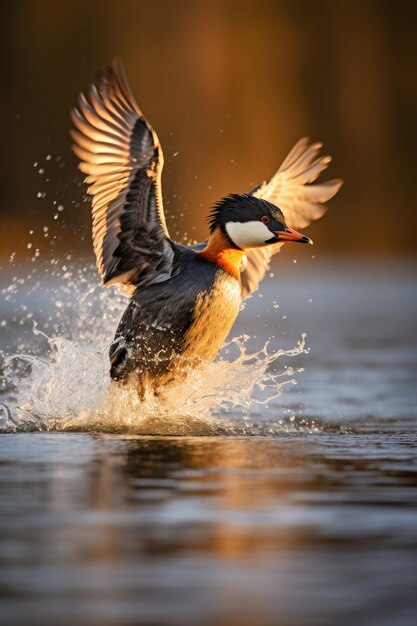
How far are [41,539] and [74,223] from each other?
109 feet

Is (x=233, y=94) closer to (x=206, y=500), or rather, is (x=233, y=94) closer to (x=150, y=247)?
(x=150, y=247)

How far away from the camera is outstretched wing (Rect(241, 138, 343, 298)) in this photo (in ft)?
40.5

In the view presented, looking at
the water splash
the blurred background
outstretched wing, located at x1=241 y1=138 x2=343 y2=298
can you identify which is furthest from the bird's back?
the blurred background

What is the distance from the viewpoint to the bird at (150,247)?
10656mm

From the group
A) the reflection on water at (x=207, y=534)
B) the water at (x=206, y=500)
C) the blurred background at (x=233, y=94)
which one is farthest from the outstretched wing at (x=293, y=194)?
the blurred background at (x=233, y=94)

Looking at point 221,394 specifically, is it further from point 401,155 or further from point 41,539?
point 401,155

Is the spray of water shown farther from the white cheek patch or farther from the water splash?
the white cheek patch

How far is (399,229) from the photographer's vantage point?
4484cm

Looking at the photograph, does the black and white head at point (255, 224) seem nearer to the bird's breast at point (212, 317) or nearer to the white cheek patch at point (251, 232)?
the white cheek patch at point (251, 232)

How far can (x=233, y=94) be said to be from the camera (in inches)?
1973

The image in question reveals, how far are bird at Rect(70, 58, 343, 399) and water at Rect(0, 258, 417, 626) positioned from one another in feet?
0.76

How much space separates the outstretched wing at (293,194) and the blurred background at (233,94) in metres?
25.7

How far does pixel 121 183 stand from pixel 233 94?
1562 inches

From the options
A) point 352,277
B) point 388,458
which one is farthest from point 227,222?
point 352,277
